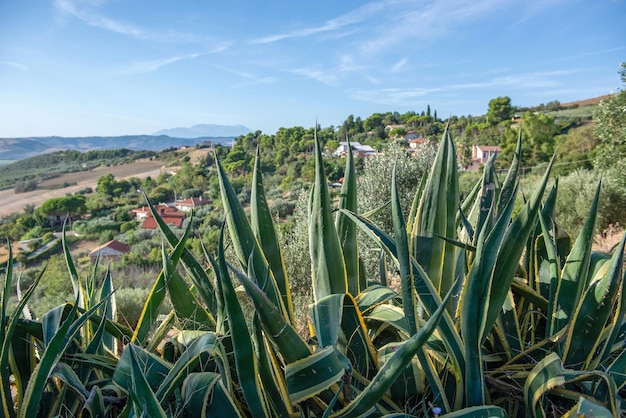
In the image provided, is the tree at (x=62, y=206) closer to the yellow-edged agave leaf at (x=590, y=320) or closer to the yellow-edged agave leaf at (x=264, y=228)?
the yellow-edged agave leaf at (x=264, y=228)

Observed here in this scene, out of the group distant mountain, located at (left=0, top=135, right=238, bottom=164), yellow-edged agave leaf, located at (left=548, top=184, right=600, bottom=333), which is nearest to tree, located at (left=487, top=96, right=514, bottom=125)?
distant mountain, located at (left=0, top=135, right=238, bottom=164)

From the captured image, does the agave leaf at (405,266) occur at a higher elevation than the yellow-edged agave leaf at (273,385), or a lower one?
higher

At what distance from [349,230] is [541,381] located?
590mm

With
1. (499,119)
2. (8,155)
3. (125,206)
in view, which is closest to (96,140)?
(8,155)

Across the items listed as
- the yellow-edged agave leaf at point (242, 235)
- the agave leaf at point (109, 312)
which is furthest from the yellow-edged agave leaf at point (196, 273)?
the agave leaf at point (109, 312)

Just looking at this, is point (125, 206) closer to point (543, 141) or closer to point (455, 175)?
point (543, 141)

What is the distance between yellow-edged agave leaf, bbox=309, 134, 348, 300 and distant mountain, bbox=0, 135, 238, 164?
80523mm

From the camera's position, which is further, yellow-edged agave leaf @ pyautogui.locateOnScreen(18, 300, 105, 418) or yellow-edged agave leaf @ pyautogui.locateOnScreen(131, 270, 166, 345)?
yellow-edged agave leaf @ pyautogui.locateOnScreen(131, 270, 166, 345)

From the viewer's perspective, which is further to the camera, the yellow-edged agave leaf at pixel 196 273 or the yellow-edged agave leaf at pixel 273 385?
the yellow-edged agave leaf at pixel 196 273

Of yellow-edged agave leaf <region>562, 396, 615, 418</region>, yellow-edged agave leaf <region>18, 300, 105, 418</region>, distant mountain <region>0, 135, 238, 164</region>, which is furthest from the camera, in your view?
distant mountain <region>0, 135, 238, 164</region>

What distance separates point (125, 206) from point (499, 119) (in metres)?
50.9

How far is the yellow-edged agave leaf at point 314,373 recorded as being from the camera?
780 millimetres

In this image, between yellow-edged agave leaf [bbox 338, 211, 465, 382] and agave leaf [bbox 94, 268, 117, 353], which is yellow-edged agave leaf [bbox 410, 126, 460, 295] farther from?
agave leaf [bbox 94, 268, 117, 353]

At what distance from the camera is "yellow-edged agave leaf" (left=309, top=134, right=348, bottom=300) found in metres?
1.05
